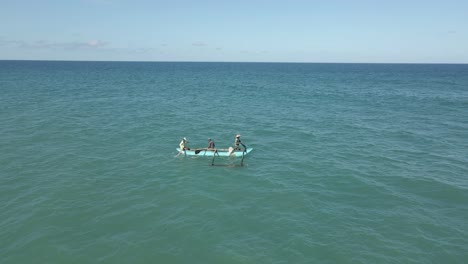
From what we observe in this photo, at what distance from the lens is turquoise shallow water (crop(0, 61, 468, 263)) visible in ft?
52.6

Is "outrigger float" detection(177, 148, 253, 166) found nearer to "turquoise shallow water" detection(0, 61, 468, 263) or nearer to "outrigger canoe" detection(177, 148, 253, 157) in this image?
"outrigger canoe" detection(177, 148, 253, 157)

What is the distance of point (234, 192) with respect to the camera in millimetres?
22438

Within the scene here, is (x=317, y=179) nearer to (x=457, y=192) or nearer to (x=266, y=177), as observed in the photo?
(x=266, y=177)

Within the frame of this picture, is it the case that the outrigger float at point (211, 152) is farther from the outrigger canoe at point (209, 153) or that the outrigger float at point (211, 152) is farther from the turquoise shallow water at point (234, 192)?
the turquoise shallow water at point (234, 192)

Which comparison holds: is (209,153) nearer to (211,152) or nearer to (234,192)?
(211,152)

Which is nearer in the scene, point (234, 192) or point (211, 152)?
point (234, 192)

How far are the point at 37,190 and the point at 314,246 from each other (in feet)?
62.5

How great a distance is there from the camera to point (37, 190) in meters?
22.0

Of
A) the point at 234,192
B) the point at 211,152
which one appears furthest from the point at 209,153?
the point at 234,192

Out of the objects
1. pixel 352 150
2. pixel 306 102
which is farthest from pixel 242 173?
pixel 306 102

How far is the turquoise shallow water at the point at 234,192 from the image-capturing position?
1605 cm

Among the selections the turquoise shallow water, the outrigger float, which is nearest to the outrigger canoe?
the outrigger float

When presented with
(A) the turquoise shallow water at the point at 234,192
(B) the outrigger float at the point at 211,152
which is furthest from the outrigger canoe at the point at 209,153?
(A) the turquoise shallow water at the point at 234,192

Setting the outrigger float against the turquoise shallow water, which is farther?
the outrigger float
